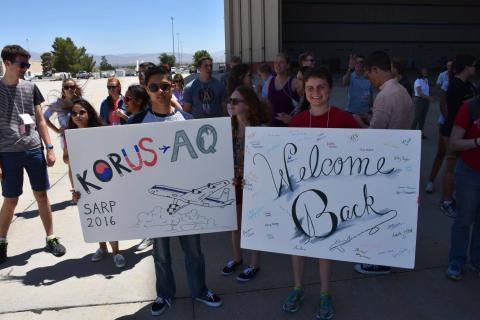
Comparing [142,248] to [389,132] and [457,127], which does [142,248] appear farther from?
[457,127]

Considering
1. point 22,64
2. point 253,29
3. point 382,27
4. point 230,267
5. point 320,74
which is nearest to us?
point 320,74

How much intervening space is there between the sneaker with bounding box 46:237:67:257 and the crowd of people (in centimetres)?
1

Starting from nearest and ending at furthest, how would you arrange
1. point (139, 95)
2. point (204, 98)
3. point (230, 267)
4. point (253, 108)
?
point (253, 108)
point (230, 267)
point (139, 95)
point (204, 98)

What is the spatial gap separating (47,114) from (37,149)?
4.46 ft

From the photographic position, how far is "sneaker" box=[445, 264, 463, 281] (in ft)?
10.6

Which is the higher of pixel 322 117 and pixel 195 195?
pixel 322 117

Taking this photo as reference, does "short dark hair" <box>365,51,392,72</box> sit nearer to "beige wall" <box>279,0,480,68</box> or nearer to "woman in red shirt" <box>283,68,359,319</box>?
"woman in red shirt" <box>283,68,359,319</box>

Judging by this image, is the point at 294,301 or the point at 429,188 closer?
the point at 294,301

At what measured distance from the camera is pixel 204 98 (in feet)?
16.7

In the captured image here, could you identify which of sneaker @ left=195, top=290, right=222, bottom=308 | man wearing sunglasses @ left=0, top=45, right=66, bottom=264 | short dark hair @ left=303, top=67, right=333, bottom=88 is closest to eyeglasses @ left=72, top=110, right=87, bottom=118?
man wearing sunglasses @ left=0, top=45, right=66, bottom=264

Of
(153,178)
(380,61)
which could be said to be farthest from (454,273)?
(153,178)

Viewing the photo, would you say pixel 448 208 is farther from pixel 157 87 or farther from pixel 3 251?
pixel 3 251

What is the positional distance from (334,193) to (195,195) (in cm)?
97

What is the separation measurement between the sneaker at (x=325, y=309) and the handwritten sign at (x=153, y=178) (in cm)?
85
